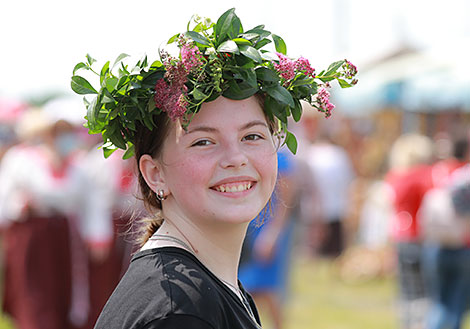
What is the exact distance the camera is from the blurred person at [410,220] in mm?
6340

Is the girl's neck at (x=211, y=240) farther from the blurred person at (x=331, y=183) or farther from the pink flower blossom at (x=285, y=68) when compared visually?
the blurred person at (x=331, y=183)

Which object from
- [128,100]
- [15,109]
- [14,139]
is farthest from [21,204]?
[15,109]

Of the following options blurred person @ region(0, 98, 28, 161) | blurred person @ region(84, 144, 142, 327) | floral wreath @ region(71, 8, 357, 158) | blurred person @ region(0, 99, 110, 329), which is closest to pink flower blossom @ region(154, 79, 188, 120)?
floral wreath @ region(71, 8, 357, 158)

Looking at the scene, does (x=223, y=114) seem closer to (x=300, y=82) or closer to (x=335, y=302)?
(x=300, y=82)

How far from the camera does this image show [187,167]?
184cm

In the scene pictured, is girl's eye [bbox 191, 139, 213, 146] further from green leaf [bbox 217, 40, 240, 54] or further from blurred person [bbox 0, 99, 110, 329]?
blurred person [bbox 0, 99, 110, 329]

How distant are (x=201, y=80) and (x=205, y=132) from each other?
0.43 feet

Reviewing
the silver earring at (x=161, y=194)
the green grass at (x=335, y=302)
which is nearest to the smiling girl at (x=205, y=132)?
the silver earring at (x=161, y=194)

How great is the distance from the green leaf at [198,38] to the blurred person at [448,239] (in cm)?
429

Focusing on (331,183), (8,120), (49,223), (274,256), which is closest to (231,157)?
(274,256)

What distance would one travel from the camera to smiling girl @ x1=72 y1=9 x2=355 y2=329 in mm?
1792

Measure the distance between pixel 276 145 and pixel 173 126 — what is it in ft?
1.09

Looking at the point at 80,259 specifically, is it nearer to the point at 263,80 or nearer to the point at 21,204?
the point at 21,204

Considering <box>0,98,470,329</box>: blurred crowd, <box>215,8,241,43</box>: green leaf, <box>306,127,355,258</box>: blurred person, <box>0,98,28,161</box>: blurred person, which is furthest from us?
<box>0,98,28,161</box>: blurred person
